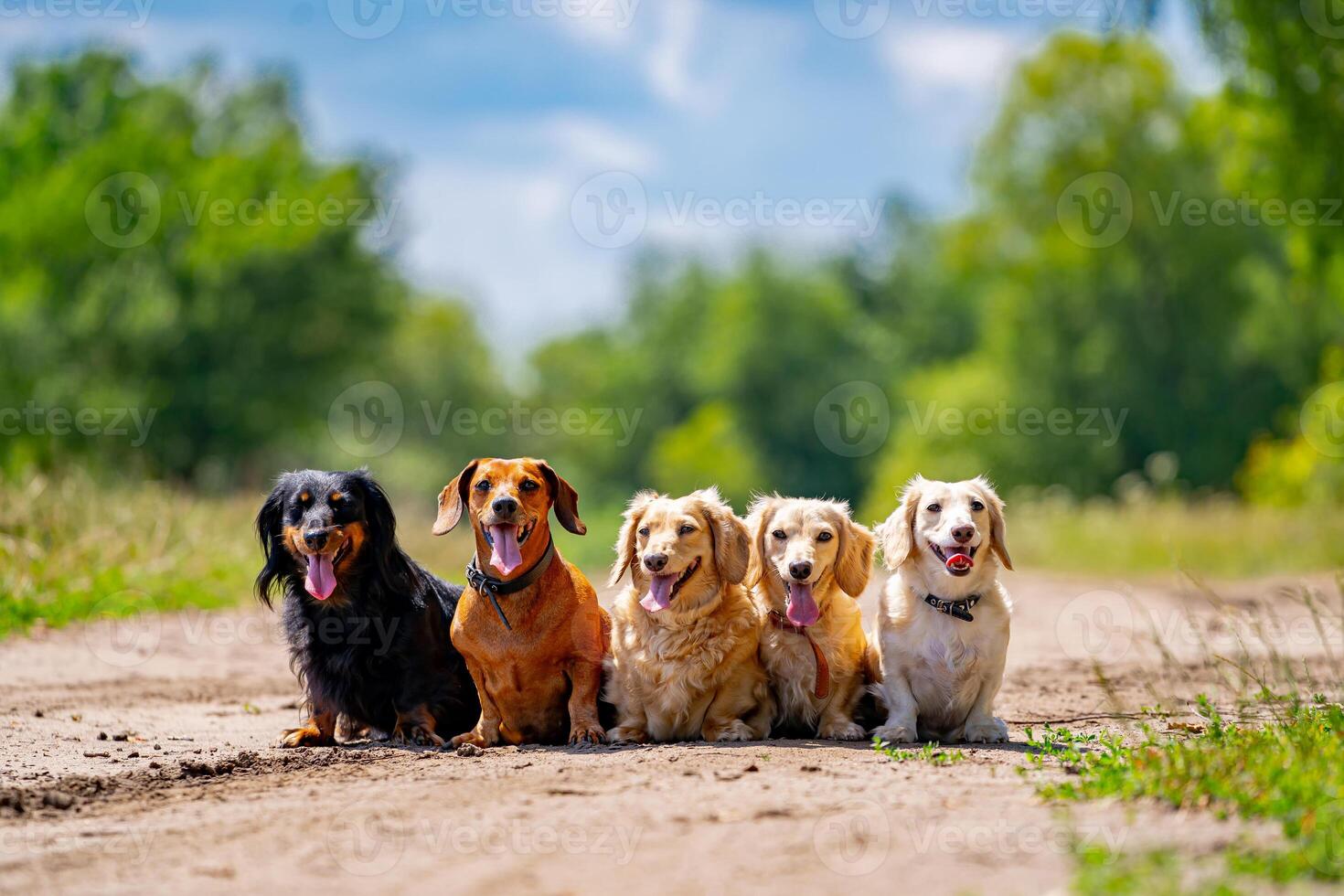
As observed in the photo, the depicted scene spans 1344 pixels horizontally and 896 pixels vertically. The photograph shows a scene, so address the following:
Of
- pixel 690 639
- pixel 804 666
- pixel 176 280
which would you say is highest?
pixel 176 280

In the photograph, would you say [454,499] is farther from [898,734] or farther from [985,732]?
[985,732]

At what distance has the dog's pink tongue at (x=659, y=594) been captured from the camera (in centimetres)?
642

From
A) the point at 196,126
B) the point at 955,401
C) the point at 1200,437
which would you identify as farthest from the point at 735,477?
the point at 196,126

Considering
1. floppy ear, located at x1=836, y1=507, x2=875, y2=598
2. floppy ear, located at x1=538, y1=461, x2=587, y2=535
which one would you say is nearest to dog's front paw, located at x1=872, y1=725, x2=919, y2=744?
floppy ear, located at x1=836, y1=507, x2=875, y2=598

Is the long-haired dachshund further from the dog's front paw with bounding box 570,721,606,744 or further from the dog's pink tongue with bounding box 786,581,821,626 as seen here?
the dog's pink tongue with bounding box 786,581,821,626

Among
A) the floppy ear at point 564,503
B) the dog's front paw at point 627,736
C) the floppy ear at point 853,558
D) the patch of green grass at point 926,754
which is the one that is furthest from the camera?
the floppy ear at point 564,503

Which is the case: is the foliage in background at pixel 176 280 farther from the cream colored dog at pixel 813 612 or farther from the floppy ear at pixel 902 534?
the floppy ear at pixel 902 534

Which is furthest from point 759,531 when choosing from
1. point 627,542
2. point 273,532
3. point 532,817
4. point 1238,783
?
point 1238,783

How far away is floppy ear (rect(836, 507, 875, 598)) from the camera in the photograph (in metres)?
6.72

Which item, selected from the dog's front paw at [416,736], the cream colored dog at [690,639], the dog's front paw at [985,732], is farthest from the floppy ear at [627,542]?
the dog's front paw at [985,732]

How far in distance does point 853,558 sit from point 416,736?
2.42m

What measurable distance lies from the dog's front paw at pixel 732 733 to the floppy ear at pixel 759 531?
2.49 feet

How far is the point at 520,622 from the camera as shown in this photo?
6.57 m

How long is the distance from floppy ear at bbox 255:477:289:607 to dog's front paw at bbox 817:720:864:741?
116 inches
